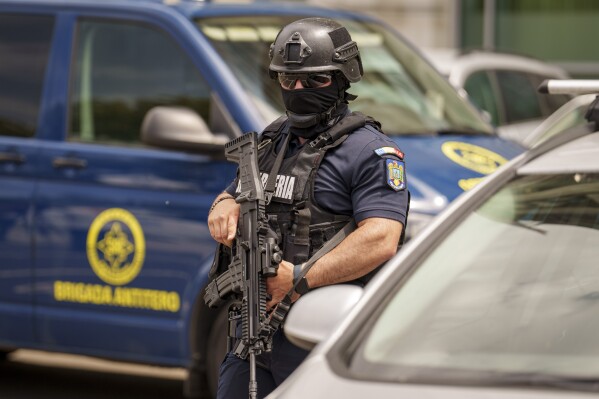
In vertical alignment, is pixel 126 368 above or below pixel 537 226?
below

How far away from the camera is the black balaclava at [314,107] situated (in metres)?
4.27

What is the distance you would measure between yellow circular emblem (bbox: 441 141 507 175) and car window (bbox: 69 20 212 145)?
1.10 metres

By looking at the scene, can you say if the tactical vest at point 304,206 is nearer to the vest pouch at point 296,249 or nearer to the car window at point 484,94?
the vest pouch at point 296,249

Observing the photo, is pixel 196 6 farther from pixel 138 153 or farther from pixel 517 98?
pixel 517 98

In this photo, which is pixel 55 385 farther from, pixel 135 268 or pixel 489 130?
pixel 489 130

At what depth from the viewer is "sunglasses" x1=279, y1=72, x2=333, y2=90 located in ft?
14.0

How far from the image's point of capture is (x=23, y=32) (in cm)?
725

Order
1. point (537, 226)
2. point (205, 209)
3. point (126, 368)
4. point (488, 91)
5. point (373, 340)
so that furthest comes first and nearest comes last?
1. point (488, 91)
2. point (126, 368)
3. point (205, 209)
4. point (537, 226)
5. point (373, 340)

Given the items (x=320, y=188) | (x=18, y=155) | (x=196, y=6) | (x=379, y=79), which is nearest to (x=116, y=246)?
(x=18, y=155)

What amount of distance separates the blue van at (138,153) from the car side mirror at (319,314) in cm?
264

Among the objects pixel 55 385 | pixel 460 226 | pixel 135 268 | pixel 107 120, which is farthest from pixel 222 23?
pixel 460 226

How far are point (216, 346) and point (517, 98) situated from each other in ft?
18.9

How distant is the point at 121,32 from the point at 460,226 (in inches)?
139

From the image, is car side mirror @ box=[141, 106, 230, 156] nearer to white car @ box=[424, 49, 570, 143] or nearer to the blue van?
the blue van
